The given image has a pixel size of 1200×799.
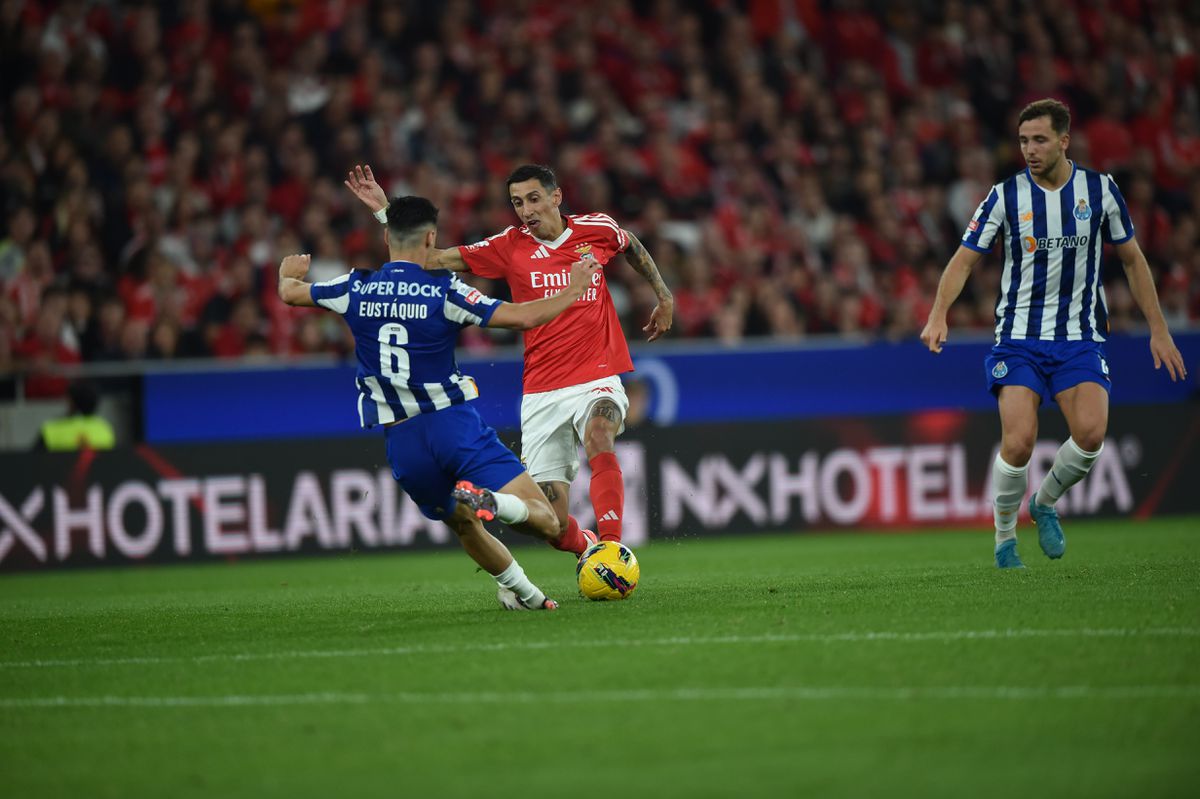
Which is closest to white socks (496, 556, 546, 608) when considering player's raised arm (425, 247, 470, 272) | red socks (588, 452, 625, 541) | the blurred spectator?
red socks (588, 452, 625, 541)

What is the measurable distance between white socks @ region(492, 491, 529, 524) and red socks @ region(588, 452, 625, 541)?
97 centimetres

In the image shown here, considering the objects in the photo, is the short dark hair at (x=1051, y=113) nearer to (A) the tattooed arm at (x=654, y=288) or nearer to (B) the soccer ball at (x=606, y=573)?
(A) the tattooed arm at (x=654, y=288)

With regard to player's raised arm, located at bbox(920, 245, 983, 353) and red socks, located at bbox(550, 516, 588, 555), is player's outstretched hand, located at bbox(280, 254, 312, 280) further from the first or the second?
player's raised arm, located at bbox(920, 245, 983, 353)

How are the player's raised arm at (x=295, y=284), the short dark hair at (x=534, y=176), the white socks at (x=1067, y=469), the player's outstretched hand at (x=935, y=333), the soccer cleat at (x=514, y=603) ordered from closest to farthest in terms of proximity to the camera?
the player's raised arm at (x=295, y=284)
the soccer cleat at (x=514, y=603)
the player's outstretched hand at (x=935, y=333)
the white socks at (x=1067, y=469)
the short dark hair at (x=534, y=176)

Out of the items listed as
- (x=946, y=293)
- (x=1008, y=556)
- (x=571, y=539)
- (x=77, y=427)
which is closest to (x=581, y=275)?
(x=571, y=539)

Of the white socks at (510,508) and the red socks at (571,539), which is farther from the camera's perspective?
the red socks at (571,539)

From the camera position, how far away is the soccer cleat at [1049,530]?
934 cm

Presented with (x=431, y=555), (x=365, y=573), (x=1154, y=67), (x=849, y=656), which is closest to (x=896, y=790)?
(x=849, y=656)

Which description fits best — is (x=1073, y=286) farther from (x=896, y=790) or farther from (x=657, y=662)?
(x=896, y=790)

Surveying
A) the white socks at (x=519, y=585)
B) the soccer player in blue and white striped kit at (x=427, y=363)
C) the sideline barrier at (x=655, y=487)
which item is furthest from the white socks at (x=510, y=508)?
the sideline barrier at (x=655, y=487)

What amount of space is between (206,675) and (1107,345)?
11.8 m

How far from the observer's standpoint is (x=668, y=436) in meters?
15.1

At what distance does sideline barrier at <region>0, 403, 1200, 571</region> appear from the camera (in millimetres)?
14289

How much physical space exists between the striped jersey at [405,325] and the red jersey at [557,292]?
1.56 meters
